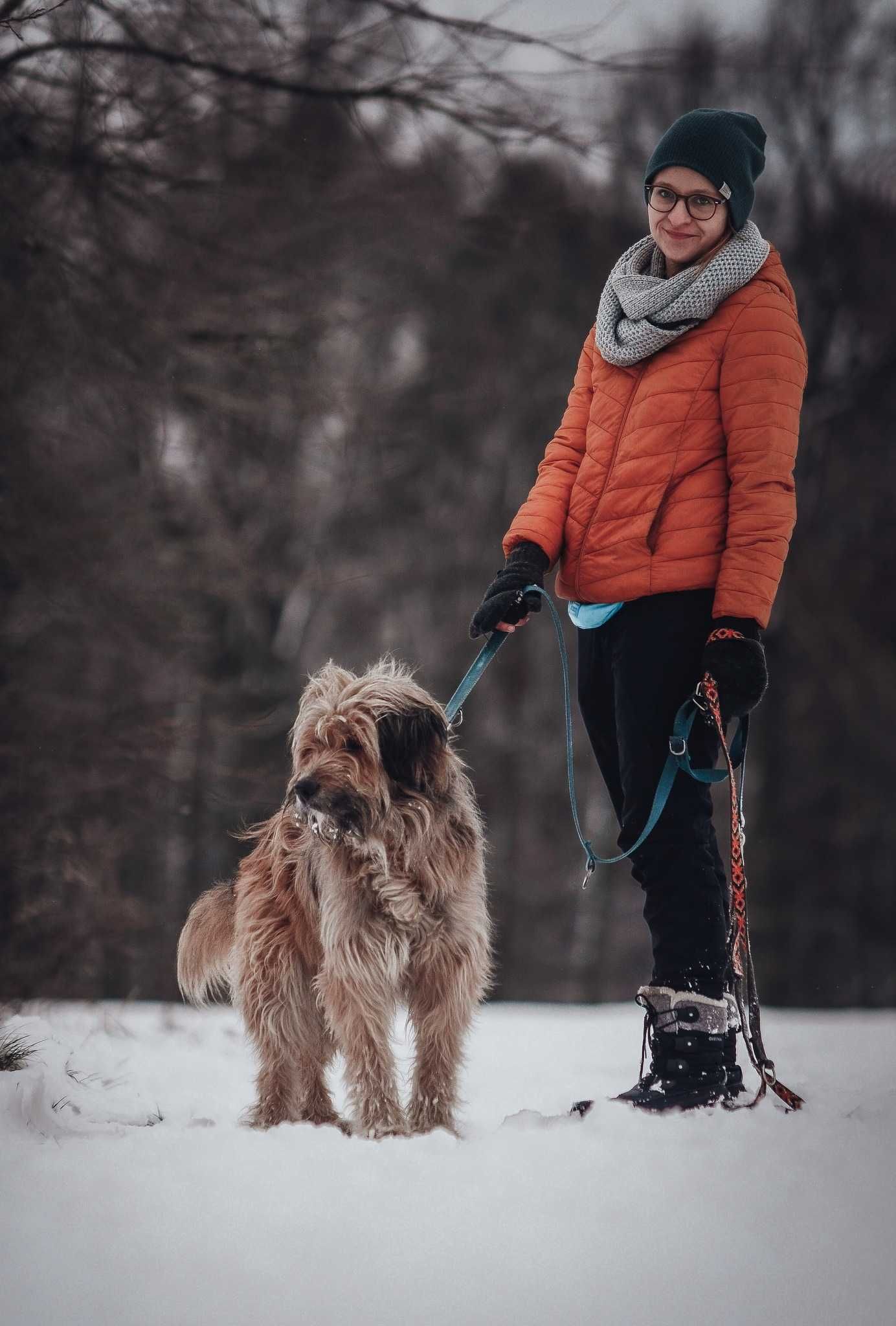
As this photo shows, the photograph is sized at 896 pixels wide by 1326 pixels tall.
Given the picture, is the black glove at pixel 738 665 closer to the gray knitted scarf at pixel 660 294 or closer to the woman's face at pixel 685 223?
the gray knitted scarf at pixel 660 294

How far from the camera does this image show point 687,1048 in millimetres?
3018

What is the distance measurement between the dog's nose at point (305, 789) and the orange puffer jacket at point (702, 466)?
2.89 ft

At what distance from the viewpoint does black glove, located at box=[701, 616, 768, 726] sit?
2.88 metres

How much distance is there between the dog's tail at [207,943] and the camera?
4016 mm

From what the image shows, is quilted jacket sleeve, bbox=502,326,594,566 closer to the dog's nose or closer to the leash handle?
the leash handle

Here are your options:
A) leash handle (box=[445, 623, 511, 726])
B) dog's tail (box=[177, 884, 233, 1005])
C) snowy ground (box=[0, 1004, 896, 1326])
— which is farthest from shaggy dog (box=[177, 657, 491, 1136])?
snowy ground (box=[0, 1004, 896, 1326])

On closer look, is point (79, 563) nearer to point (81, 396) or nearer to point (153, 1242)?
point (81, 396)

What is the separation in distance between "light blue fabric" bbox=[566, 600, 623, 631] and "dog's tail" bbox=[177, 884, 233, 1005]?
158cm

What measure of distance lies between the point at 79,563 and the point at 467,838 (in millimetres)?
3316

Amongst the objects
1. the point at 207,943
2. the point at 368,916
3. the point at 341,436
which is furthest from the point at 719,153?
the point at 341,436

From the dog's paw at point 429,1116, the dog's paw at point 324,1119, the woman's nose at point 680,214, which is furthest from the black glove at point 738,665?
the dog's paw at point 324,1119

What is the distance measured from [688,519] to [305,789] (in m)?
1.22

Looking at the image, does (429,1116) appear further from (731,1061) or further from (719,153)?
(719,153)

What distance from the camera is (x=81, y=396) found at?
542 centimetres
